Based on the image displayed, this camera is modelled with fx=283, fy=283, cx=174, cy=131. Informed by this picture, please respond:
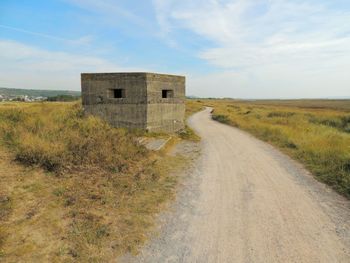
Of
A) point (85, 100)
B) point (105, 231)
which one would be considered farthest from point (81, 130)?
point (105, 231)

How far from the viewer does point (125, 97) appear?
1326cm

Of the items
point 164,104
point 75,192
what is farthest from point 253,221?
point 164,104

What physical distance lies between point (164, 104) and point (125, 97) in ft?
7.43

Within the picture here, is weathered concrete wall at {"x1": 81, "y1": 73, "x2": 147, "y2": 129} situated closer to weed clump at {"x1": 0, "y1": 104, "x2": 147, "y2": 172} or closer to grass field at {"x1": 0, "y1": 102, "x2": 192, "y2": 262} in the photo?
weed clump at {"x1": 0, "y1": 104, "x2": 147, "y2": 172}

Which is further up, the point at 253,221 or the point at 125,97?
the point at 125,97

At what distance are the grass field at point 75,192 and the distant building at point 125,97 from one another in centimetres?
275

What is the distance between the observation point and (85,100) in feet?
44.7

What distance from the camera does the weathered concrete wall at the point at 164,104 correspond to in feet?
44.3

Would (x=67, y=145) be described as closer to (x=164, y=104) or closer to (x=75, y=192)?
(x=75, y=192)

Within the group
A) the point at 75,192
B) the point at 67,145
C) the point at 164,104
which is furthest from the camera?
the point at 164,104

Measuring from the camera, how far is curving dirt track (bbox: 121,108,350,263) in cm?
421

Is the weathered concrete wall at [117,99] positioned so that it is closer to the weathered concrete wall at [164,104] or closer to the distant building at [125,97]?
the distant building at [125,97]

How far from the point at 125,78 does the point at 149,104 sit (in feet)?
5.33

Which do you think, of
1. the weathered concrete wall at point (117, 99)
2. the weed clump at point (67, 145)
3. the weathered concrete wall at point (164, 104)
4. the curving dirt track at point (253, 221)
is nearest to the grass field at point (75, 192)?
the weed clump at point (67, 145)
